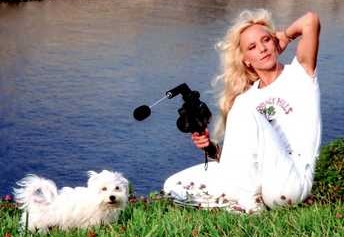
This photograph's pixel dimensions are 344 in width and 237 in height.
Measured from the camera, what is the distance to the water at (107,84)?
893 inches

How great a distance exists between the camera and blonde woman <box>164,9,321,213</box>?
6543mm

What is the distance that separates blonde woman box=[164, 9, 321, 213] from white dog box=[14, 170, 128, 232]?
2.91ft

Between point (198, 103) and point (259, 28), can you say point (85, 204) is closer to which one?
point (198, 103)

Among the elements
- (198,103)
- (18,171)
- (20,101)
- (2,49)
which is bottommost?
(198,103)

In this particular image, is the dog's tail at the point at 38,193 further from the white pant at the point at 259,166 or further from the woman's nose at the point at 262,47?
the woman's nose at the point at 262,47

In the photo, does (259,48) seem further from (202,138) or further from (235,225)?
(235,225)

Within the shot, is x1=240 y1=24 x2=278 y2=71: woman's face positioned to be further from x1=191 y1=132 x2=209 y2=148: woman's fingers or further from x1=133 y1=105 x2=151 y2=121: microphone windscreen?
x1=133 y1=105 x2=151 y2=121: microphone windscreen

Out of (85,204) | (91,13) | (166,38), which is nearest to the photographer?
(85,204)

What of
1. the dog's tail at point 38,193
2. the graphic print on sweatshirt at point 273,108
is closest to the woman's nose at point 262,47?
the graphic print on sweatshirt at point 273,108

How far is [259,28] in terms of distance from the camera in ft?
24.4

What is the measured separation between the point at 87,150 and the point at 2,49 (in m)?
15.3

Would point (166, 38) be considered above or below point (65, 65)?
above

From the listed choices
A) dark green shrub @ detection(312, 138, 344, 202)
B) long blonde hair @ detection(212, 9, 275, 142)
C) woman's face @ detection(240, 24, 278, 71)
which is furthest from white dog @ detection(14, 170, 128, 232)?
dark green shrub @ detection(312, 138, 344, 202)

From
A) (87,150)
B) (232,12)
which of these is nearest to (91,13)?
(232,12)
